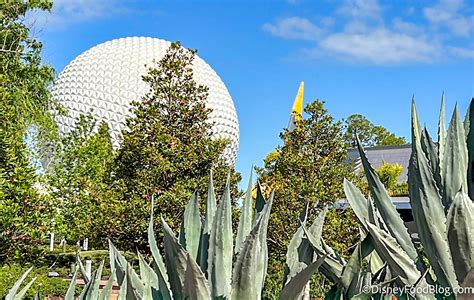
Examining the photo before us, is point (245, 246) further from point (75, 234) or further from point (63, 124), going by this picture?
point (63, 124)

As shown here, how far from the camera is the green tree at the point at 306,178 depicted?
10.2m

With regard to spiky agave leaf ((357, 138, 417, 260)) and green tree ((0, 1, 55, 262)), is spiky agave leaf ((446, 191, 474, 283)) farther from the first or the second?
green tree ((0, 1, 55, 262))

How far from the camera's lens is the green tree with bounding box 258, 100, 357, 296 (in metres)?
10.2

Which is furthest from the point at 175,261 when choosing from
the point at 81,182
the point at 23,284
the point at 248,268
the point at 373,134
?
the point at 373,134

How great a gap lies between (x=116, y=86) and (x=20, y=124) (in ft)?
55.1

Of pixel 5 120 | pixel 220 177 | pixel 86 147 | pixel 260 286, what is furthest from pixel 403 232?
pixel 86 147

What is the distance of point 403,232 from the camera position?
2.08 metres

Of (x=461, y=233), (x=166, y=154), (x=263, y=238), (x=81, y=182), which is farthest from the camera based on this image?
(x=81, y=182)

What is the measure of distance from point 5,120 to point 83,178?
7.83 metres

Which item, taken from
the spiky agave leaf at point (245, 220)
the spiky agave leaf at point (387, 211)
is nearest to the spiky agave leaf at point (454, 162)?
the spiky agave leaf at point (387, 211)

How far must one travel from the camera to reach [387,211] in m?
2.11

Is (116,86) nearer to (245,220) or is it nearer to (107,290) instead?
(107,290)


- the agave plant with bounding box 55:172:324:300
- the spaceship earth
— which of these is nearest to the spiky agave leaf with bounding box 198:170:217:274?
the agave plant with bounding box 55:172:324:300

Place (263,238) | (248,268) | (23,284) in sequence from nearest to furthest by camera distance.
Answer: (248,268) < (263,238) < (23,284)
